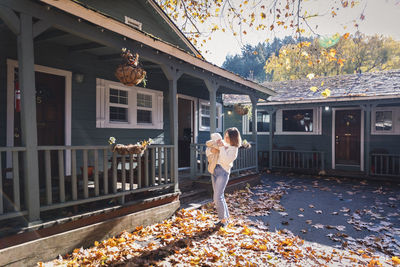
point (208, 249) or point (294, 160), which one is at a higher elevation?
point (294, 160)

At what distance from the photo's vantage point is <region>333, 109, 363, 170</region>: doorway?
40.1ft

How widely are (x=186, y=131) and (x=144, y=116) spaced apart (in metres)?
2.59

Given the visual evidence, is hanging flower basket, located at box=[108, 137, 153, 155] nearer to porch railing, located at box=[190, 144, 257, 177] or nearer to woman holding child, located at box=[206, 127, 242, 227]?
woman holding child, located at box=[206, 127, 242, 227]

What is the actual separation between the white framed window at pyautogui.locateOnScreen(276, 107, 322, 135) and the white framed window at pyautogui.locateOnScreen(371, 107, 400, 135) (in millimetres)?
2199

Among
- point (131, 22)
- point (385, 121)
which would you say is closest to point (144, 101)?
point (131, 22)

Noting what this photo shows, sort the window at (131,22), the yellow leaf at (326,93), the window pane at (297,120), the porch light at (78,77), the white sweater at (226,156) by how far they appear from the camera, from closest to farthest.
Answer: the white sweater at (226,156)
the porch light at (78,77)
the yellow leaf at (326,93)
the window at (131,22)
the window pane at (297,120)

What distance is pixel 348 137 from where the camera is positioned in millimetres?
12422

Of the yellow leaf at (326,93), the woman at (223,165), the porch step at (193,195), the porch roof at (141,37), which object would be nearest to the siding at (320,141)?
the yellow leaf at (326,93)

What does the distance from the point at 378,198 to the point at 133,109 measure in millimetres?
7360

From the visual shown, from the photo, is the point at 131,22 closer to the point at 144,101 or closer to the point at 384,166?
the point at 144,101

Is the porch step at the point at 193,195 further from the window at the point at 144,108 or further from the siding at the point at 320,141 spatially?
the siding at the point at 320,141

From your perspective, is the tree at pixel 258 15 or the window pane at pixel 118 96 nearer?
the tree at pixel 258 15

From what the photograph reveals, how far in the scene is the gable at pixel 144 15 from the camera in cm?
718

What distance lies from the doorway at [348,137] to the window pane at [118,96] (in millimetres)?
9898
